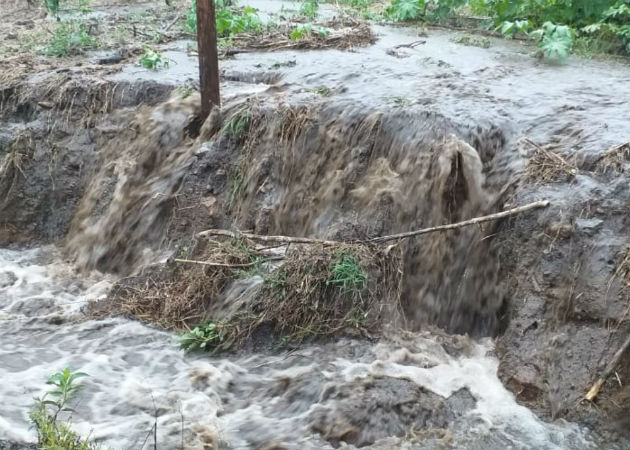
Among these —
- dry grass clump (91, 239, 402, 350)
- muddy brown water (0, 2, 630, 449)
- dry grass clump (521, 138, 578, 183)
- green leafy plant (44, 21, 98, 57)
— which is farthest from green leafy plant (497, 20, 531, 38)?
green leafy plant (44, 21, 98, 57)

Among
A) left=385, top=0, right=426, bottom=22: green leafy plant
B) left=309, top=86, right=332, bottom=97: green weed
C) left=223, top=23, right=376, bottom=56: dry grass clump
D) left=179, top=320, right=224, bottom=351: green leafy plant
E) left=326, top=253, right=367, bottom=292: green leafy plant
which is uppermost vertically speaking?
left=385, top=0, right=426, bottom=22: green leafy plant

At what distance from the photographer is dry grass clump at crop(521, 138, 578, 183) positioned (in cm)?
448

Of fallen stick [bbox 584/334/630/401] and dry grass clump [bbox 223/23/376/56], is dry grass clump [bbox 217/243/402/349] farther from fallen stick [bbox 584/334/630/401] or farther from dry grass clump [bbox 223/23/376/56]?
dry grass clump [bbox 223/23/376/56]

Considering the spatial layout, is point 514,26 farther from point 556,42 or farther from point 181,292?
point 181,292

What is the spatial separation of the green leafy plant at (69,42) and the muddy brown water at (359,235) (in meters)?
1.48

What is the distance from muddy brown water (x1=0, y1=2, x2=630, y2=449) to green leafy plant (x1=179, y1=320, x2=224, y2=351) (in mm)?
84

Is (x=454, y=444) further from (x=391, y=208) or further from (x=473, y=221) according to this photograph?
(x=391, y=208)

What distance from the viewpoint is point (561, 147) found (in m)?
4.80

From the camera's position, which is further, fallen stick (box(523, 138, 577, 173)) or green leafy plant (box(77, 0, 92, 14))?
green leafy plant (box(77, 0, 92, 14))

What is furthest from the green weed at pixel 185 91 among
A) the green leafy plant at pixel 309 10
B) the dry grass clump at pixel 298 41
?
the green leafy plant at pixel 309 10

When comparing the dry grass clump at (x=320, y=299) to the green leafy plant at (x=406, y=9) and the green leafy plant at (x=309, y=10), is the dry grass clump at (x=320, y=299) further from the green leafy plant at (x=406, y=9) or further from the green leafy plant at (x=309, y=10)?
the green leafy plant at (x=309, y=10)

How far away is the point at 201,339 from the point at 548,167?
98.2 inches

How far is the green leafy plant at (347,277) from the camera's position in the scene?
4426 mm

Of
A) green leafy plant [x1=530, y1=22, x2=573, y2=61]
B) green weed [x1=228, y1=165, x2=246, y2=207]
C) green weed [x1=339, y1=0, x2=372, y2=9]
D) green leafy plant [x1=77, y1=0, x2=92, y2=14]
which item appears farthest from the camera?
green weed [x1=339, y1=0, x2=372, y2=9]
